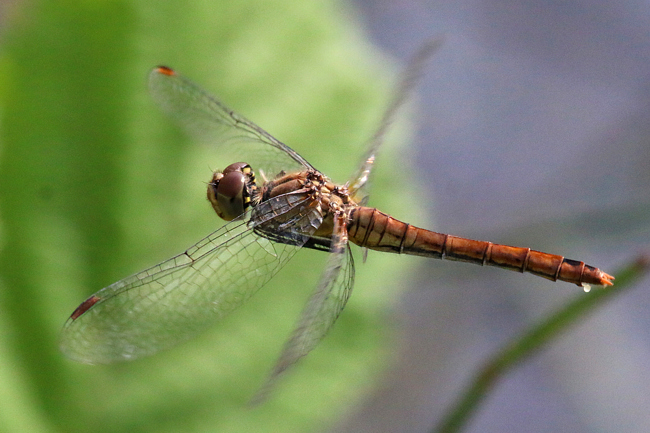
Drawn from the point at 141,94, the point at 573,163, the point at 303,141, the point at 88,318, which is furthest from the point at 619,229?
the point at 88,318

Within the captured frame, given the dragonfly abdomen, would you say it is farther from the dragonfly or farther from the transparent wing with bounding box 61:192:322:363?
the transparent wing with bounding box 61:192:322:363

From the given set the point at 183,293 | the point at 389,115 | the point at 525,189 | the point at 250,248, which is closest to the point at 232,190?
the point at 250,248

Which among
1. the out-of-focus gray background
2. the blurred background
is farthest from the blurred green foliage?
the out-of-focus gray background

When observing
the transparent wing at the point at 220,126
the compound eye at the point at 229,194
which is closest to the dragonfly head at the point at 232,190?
the compound eye at the point at 229,194

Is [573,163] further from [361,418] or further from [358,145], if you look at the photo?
[358,145]

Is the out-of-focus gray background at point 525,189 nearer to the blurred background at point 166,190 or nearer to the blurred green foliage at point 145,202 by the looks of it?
the blurred background at point 166,190

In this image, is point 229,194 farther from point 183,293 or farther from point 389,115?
point 389,115

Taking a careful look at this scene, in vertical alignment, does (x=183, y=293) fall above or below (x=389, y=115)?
below
